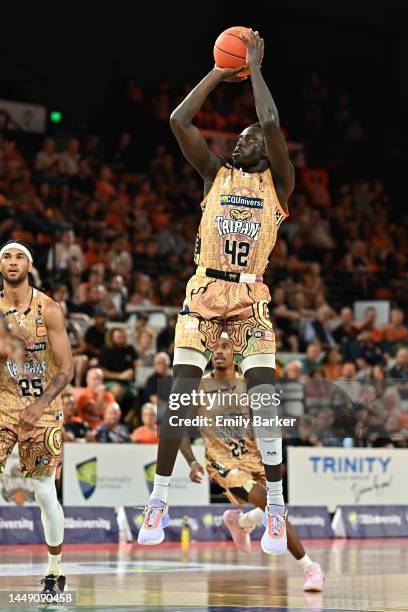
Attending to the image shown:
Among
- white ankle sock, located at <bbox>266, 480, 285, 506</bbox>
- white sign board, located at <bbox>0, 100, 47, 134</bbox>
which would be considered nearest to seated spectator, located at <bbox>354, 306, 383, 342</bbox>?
white sign board, located at <bbox>0, 100, 47, 134</bbox>

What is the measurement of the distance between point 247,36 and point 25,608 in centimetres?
444

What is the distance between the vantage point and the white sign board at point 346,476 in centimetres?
1939

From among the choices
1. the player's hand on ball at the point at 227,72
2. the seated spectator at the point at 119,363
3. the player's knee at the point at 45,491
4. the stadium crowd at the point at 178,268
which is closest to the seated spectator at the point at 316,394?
the stadium crowd at the point at 178,268

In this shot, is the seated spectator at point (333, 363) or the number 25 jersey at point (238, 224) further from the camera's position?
the seated spectator at point (333, 363)

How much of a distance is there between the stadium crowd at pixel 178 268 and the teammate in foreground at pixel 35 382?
7374 millimetres

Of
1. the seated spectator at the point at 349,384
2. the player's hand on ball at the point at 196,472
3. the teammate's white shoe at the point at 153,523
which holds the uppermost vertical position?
the seated spectator at the point at 349,384

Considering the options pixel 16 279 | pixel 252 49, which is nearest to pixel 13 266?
pixel 16 279

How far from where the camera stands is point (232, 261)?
9367 millimetres

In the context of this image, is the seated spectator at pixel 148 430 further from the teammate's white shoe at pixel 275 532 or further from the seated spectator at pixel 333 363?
the teammate's white shoe at pixel 275 532

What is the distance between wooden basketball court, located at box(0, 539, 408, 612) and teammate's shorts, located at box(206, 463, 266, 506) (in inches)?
30.4

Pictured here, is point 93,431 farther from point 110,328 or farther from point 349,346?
point 349,346

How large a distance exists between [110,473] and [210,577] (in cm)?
587

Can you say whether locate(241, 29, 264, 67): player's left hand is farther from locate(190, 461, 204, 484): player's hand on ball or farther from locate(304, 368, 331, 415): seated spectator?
locate(304, 368, 331, 415): seated spectator

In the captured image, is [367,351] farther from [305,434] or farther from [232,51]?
[232,51]
